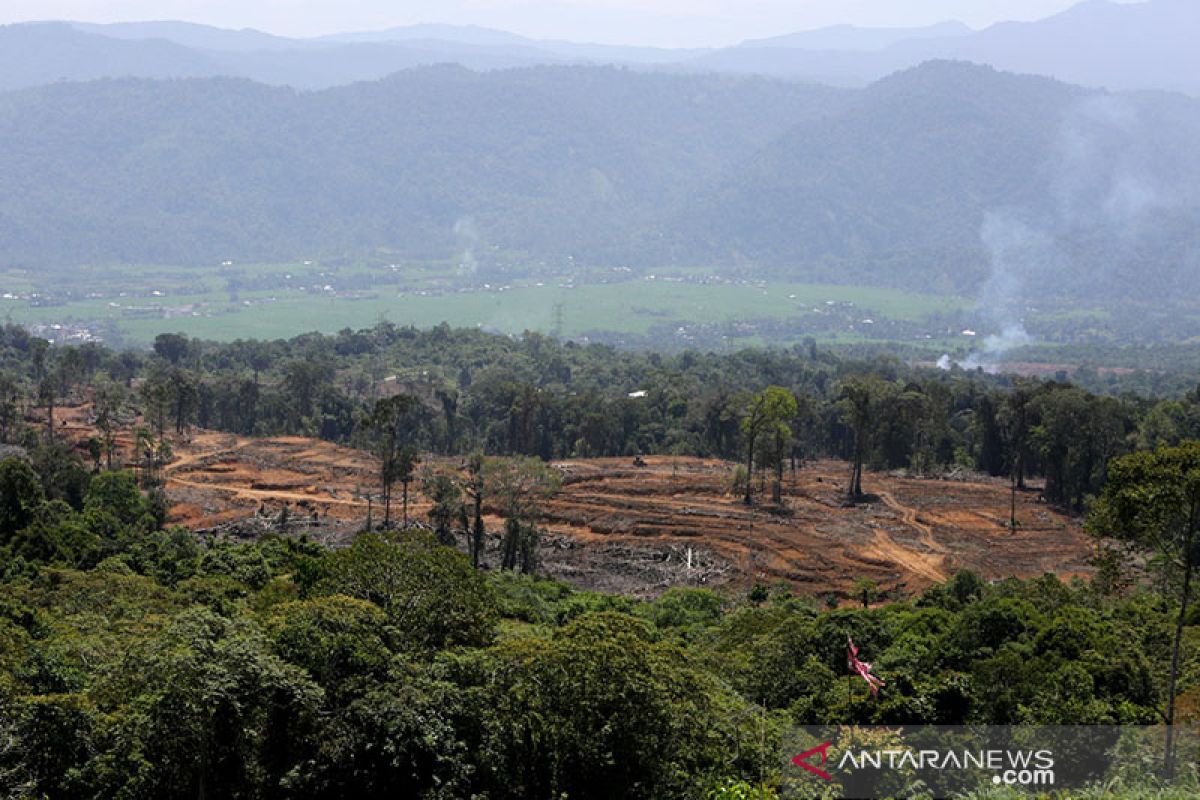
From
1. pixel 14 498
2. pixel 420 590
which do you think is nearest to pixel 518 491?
pixel 14 498

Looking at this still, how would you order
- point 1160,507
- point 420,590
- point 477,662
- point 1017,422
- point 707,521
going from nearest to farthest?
point 1160,507
point 477,662
point 420,590
point 707,521
point 1017,422

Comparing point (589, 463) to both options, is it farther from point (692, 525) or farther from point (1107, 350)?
point (1107, 350)

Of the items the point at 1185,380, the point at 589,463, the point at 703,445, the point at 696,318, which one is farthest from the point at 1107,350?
the point at 589,463

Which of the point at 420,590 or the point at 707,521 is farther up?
the point at 420,590

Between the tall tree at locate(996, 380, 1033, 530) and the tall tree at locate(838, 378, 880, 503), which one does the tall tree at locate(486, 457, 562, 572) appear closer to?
the tall tree at locate(838, 378, 880, 503)

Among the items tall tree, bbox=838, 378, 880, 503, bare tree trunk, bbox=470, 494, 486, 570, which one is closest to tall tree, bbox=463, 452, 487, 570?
bare tree trunk, bbox=470, 494, 486, 570

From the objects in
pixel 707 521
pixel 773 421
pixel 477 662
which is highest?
pixel 773 421

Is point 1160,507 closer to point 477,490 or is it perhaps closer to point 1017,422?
point 477,490

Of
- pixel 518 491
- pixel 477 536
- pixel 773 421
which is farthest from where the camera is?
pixel 773 421
